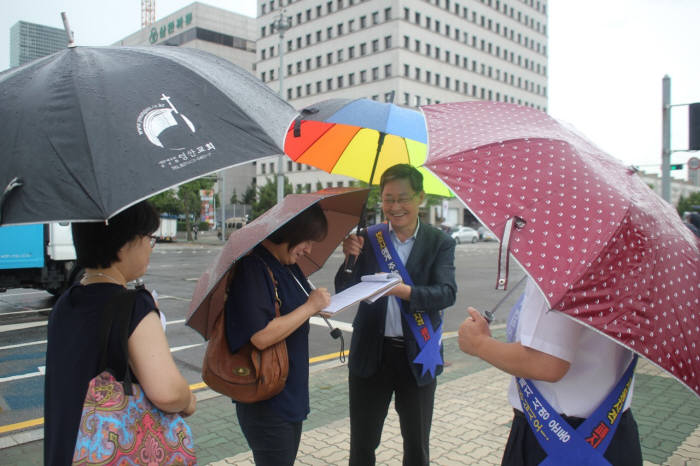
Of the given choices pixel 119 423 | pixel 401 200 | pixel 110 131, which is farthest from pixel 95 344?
pixel 401 200

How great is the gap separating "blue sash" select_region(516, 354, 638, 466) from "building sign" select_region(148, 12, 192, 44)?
83673 mm

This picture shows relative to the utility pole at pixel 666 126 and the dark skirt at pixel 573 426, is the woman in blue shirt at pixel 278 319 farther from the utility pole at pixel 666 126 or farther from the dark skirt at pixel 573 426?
the utility pole at pixel 666 126

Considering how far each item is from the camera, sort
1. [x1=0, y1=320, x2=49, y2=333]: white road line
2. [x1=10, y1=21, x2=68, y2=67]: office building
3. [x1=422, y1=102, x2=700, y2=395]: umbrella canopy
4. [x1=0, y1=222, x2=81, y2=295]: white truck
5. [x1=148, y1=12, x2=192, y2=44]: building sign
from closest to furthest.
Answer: [x1=422, y1=102, x2=700, y2=395]: umbrella canopy, [x1=10, y1=21, x2=68, y2=67]: office building, [x1=0, y1=320, x2=49, y2=333]: white road line, [x1=0, y1=222, x2=81, y2=295]: white truck, [x1=148, y1=12, x2=192, y2=44]: building sign

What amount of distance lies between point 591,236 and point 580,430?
2.34ft

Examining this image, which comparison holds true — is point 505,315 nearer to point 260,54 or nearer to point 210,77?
point 210,77

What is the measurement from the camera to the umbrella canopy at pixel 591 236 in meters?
1.50

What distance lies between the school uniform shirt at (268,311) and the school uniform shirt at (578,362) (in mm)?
911

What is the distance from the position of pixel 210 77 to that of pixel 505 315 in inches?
379

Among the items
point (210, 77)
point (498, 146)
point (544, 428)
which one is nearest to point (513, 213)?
point (498, 146)

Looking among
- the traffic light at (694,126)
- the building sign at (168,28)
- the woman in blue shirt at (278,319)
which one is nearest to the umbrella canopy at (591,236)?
the woman in blue shirt at (278,319)

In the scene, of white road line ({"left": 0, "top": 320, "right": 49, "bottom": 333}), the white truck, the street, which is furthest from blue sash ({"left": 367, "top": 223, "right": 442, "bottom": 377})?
the white truck

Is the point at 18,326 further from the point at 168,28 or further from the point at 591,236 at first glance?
the point at 168,28

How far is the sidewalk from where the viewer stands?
3799 mm

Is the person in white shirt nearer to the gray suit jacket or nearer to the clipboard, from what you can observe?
the clipboard
